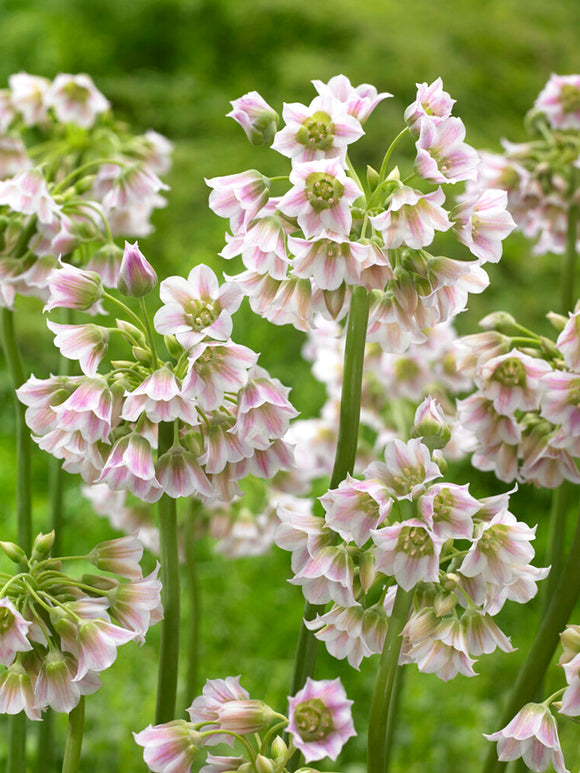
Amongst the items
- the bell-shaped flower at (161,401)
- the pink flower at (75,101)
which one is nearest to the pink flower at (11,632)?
the bell-shaped flower at (161,401)

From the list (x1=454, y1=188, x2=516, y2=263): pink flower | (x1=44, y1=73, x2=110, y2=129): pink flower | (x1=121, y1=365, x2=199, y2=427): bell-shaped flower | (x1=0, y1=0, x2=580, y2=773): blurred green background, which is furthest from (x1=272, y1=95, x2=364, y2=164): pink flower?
(x1=0, y1=0, x2=580, y2=773): blurred green background

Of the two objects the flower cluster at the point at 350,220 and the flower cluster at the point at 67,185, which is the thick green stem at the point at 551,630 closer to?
the flower cluster at the point at 350,220

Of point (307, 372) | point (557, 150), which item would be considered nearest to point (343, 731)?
point (557, 150)

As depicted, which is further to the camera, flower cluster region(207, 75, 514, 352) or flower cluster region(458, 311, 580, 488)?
flower cluster region(458, 311, 580, 488)

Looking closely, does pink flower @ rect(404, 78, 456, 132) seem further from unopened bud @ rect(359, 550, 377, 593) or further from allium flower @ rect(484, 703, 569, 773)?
allium flower @ rect(484, 703, 569, 773)

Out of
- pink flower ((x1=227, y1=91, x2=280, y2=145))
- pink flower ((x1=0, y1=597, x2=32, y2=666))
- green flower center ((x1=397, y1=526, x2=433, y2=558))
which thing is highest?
pink flower ((x1=227, y1=91, x2=280, y2=145))
